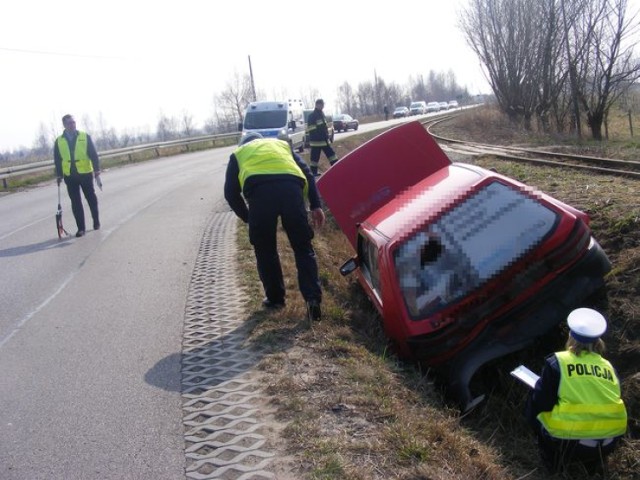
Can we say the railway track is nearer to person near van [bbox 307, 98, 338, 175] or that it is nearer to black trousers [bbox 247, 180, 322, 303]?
person near van [bbox 307, 98, 338, 175]

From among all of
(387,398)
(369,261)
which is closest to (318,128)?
(369,261)

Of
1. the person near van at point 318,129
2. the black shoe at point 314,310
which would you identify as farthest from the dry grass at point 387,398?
the person near van at point 318,129

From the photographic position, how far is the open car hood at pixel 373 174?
6.64 metres

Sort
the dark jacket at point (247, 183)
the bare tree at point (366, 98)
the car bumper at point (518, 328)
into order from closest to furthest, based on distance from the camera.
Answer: the car bumper at point (518, 328), the dark jacket at point (247, 183), the bare tree at point (366, 98)

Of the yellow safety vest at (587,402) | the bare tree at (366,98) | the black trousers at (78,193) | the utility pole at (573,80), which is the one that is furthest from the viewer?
the bare tree at (366,98)

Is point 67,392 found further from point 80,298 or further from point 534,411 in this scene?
point 534,411

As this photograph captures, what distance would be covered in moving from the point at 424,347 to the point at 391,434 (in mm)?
1185

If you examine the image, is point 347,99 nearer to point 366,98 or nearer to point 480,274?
point 366,98

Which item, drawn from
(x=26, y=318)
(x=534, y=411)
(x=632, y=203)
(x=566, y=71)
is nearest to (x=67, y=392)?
(x=26, y=318)

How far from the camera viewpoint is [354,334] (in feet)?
17.5

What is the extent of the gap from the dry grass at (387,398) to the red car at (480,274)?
1.09 feet

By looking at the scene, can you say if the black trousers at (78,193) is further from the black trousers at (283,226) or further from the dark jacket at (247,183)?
the black trousers at (283,226)

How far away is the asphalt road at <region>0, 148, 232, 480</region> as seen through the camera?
349 cm

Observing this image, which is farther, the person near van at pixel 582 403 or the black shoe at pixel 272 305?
the black shoe at pixel 272 305
